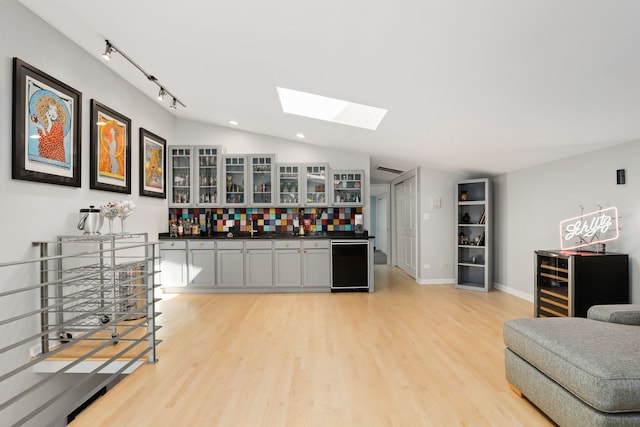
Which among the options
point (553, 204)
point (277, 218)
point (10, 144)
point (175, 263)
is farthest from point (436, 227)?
point (10, 144)

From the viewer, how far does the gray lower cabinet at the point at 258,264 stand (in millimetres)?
5387

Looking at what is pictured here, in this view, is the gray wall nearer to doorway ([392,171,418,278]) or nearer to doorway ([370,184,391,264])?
doorway ([392,171,418,278])

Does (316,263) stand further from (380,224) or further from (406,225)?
(380,224)

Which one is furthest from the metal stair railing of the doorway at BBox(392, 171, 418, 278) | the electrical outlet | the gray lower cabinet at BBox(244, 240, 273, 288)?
the doorway at BBox(392, 171, 418, 278)

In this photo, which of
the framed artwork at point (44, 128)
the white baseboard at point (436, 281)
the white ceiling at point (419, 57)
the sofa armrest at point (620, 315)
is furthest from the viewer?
the white baseboard at point (436, 281)

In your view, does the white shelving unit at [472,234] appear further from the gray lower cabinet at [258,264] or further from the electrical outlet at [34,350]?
the electrical outlet at [34,350]

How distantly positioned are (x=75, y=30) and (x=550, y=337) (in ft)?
15.0

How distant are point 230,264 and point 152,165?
195 cm

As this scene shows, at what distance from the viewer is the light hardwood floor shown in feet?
6.87

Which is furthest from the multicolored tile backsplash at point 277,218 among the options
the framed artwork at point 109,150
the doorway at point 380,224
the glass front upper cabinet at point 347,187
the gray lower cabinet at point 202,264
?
the doorway at point 380,224

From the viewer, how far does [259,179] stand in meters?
5.78

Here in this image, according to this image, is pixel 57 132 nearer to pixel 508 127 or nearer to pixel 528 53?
pixel 528 53

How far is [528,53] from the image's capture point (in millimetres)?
2168

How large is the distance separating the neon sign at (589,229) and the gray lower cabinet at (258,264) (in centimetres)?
413
